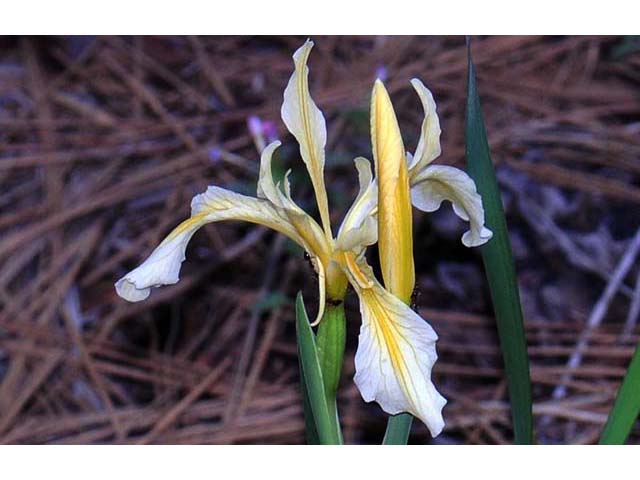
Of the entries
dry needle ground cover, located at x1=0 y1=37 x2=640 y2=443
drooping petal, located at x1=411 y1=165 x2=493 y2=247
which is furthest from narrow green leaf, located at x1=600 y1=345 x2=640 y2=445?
dry needle ground cover, located at x1=0 y1=37 x2=640 y2=443

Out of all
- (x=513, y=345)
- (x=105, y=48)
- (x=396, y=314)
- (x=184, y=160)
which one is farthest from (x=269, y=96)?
(x=396, y=314)

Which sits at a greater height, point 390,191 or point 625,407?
point 390,191

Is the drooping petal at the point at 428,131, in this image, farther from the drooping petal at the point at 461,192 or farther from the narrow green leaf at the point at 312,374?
the narrow green leaf at the point at 312,374

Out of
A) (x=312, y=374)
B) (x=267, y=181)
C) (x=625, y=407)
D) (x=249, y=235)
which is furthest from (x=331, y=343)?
(x=249, y=235)

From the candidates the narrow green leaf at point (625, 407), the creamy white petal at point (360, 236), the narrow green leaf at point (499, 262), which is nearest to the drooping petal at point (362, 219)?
the creamy white petal at point (360, 236)

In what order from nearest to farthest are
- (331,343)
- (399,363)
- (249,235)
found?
(399,363) < (331,343) < (249,235)

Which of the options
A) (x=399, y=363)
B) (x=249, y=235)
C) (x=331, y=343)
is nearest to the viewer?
(x=399, y=363)

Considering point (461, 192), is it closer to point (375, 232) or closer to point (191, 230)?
point (375, 232)
